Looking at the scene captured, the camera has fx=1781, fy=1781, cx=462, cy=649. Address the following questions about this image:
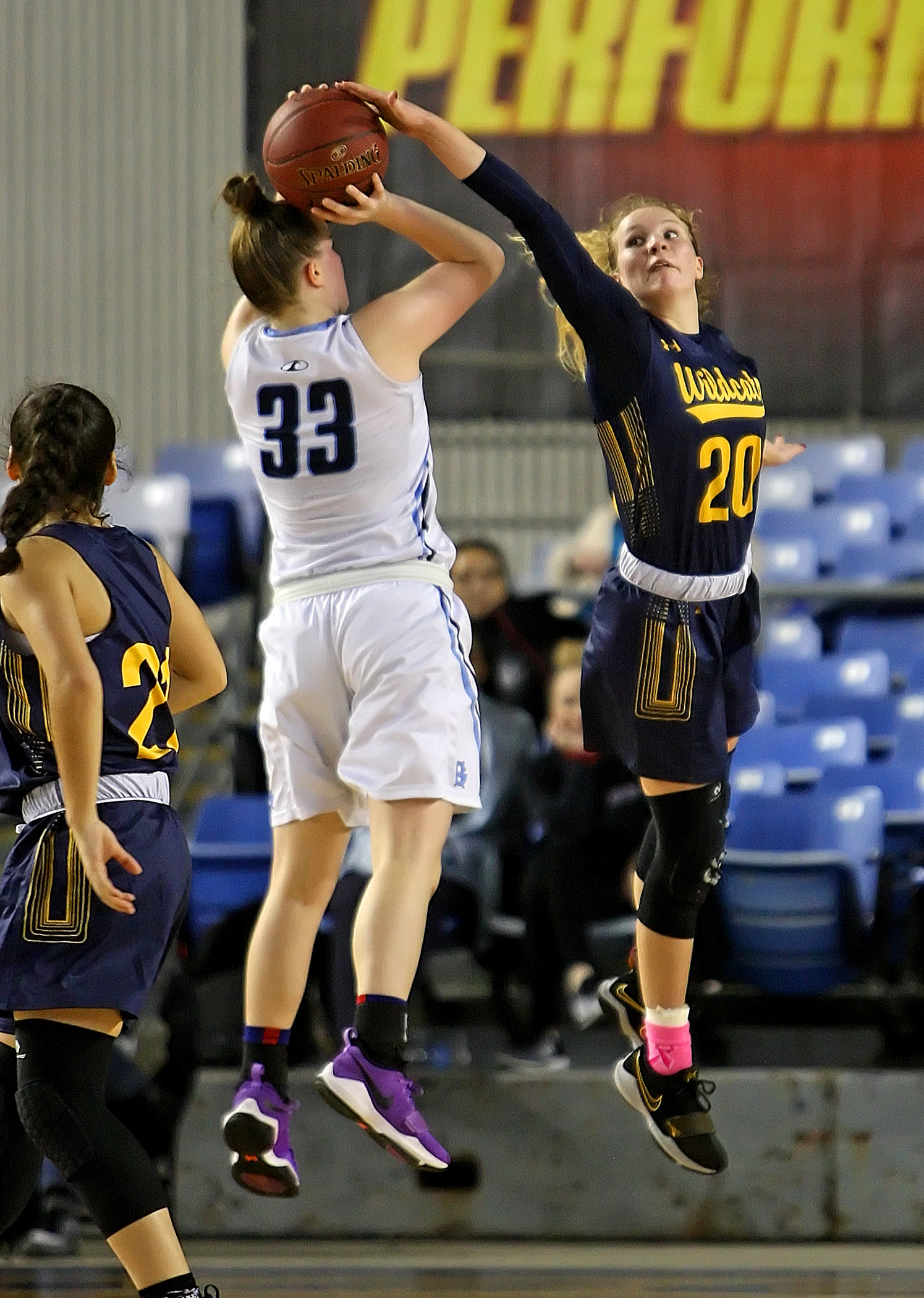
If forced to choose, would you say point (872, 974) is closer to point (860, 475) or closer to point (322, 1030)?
point (322, 1030)

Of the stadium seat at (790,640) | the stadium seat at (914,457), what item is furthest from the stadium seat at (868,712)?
the stadium seat at (914,457)

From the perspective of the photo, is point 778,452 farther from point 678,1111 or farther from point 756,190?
point 756,190

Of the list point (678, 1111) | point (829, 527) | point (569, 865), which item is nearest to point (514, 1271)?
point (569, 865)

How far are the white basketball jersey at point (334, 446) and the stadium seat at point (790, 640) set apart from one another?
173 inches

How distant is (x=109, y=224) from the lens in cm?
932

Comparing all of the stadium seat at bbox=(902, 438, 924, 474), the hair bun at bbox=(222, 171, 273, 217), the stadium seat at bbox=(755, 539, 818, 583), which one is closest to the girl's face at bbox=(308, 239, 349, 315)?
the hair bun at bbox=(222, 171, 273, 217)

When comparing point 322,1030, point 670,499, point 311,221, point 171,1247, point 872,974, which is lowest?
point 322,1030

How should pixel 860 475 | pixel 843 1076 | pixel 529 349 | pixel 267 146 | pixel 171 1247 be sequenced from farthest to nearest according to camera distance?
1. pixel 529 349
2. pixel 860 475
3. pixel 843 1076
4. pixel 267 146
5. pixel 171 1247

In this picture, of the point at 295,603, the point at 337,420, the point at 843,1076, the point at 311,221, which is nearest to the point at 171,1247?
the point at 295,603

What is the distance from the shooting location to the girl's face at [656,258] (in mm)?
3453

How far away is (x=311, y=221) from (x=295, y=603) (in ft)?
2.25

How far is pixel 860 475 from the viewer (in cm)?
843

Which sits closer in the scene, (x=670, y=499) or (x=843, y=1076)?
(x=670, y=499)

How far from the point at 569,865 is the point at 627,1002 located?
69.8 inches
